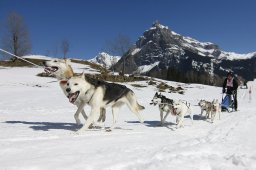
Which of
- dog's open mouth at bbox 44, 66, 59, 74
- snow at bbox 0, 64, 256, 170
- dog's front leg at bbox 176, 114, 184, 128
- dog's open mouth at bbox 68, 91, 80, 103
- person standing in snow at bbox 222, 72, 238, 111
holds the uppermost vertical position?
dog's open mouth at bbox 44, 66, 59, 74

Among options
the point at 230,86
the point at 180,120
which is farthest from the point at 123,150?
the point at 230,86

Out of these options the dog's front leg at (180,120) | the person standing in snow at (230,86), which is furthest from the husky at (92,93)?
the person standing in snow at (230,86)

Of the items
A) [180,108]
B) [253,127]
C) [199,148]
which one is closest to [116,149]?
[199,148]

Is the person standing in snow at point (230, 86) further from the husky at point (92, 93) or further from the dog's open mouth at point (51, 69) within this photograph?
the dog's open mouth at point (51, 69)

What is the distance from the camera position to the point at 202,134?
980cm

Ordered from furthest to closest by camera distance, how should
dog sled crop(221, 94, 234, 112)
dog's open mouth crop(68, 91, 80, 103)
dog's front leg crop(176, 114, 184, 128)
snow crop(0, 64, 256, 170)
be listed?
dog sled crop(221, 94, 234, 112) < dog's front leg crop(176, 114, 184, 128) < dog's open mouth crop(68, 91, 80, 103) < snow crop(0, 64, 256, 170)

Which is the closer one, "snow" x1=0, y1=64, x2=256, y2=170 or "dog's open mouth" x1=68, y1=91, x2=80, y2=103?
"snow" x1=0, y1=64, x2=256, y2=170

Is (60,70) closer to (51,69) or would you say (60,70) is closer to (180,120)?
(51,69)

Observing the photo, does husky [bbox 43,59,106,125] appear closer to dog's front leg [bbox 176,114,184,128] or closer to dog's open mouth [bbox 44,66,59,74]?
dog's open mouth [bbox 44,66,59,74]

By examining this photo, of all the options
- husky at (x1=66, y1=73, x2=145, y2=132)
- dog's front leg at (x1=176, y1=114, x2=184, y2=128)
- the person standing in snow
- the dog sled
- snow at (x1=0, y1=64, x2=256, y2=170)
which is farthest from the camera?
the person standing in snow

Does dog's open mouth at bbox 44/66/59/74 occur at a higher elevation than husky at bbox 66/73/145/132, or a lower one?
higher

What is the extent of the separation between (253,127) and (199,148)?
499cm

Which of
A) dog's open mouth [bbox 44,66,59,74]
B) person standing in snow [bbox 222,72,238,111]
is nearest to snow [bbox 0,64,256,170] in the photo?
dog's open mouth [bbox 44,66,59,74]

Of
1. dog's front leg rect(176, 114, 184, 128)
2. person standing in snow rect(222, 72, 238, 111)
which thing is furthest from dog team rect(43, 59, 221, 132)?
person standing in snow rect(222, 72, 238, 111)
